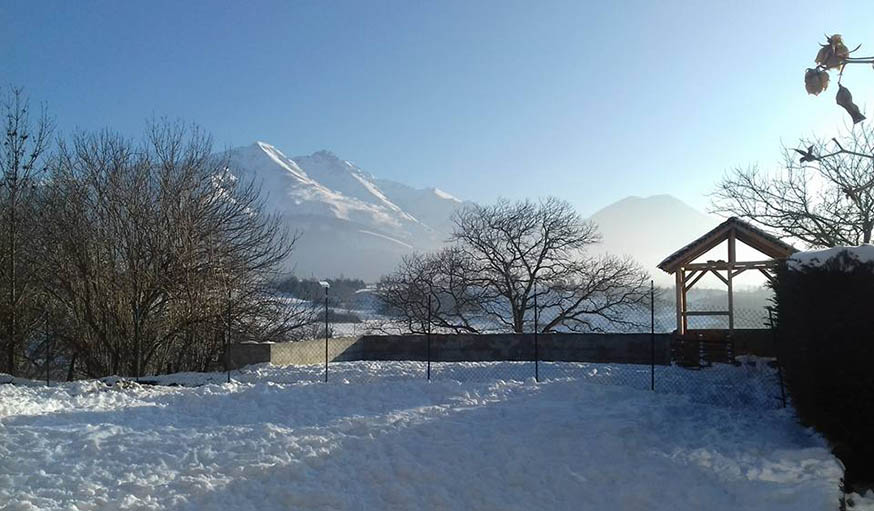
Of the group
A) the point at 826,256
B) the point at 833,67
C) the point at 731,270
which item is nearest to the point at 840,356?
the point at 826,256

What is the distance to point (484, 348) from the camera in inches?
733

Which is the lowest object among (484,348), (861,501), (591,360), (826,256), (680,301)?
(861,501)

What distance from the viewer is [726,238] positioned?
1606 cm

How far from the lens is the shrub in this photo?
6840 millimetres

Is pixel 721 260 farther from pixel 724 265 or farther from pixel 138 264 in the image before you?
pixel 138 264

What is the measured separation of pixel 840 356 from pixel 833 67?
12.9 feet

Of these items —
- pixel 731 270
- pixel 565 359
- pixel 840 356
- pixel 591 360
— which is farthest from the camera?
pixel 565 359

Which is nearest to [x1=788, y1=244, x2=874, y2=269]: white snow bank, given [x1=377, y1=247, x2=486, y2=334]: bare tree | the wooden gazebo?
the wooden gazebo

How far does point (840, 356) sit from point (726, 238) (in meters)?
9.72

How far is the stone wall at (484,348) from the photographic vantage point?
17.0m

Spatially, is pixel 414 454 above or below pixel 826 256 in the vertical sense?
below

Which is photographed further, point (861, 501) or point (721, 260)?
point (721, 260)

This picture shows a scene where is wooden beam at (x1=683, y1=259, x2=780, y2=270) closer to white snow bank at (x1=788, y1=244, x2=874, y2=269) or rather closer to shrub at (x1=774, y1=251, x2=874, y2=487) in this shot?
white snow bank at (x1=788, y1=244, x2=874, y2=269)

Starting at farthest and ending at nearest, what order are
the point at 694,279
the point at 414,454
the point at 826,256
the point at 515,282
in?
the point at 515,282, the point at 694,279, the point at 826,256, the point at 414,454
